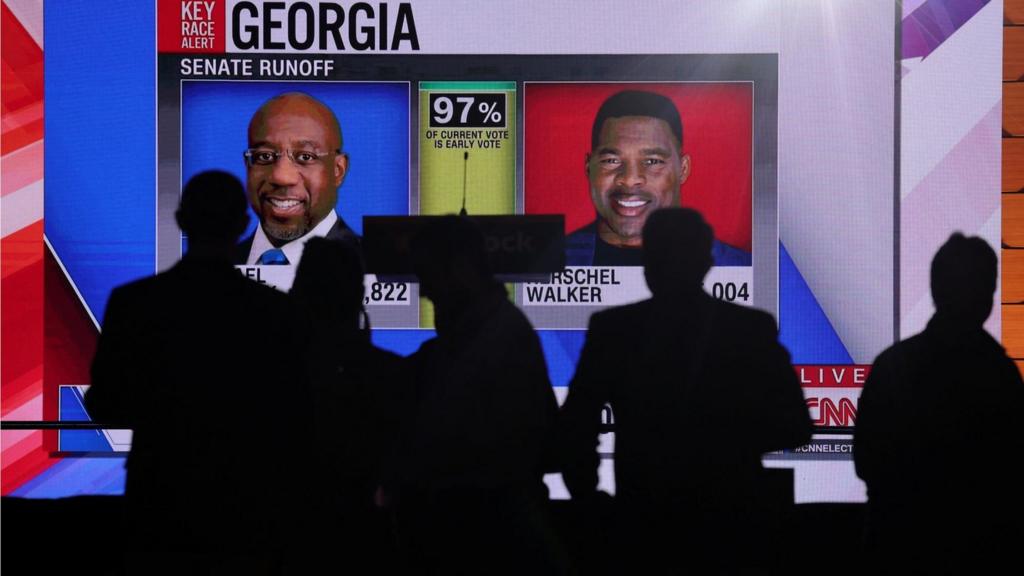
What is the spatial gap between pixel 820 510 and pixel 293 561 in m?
2.04

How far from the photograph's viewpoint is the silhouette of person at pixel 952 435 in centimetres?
226

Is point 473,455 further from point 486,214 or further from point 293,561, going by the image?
point 486,214

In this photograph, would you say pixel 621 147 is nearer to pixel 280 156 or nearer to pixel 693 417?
pixel 280 156

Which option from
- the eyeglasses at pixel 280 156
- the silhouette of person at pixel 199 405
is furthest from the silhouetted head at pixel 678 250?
the eyeglasses at pixel 280 156

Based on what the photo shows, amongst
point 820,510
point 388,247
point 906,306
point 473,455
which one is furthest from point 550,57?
point 473,455

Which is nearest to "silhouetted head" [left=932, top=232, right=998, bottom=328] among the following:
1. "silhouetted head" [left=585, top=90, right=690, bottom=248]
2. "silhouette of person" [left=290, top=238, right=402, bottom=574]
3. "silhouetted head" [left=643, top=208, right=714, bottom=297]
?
"silhouetted head" [left=643, top=208, right=714, bottom=297]

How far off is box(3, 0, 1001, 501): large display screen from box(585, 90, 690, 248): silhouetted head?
0.10 ft

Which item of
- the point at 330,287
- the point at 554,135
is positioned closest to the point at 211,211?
the point at 330,287

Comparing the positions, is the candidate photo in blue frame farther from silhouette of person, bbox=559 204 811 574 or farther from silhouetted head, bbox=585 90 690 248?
silhouette of person, bbox=559 204 811 574

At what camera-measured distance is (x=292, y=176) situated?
3859mm

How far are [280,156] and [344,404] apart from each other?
1.80m

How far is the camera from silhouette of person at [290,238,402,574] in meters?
2.26

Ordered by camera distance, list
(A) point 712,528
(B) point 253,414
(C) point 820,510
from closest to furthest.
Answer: (B) point 253,414
(A) point 712,528
(C) point 820,510

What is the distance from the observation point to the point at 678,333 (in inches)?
85.4
